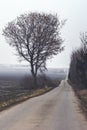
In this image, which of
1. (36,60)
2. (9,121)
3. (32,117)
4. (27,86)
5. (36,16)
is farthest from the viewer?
(27,86)

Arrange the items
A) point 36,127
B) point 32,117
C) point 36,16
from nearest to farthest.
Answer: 1. point 36,127
2. point 32,117
3. point 36,16

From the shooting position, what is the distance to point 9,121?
20.1 metres

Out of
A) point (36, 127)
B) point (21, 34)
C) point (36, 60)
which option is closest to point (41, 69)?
point (36, 60)

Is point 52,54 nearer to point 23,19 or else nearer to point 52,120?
point 23,19

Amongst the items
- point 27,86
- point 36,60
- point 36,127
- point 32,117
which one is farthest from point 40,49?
point 36,127

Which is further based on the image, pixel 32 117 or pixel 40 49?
pixel 40 49

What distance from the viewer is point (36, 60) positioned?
217 ft

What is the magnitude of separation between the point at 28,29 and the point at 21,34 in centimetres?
189

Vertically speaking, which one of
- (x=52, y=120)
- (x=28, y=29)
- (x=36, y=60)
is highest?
(x=28, y=29)

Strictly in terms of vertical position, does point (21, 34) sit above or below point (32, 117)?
above

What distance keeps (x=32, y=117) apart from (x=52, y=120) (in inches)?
68.6

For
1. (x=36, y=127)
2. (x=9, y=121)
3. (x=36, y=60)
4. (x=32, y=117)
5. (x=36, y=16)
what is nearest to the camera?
(x=36, y=127)

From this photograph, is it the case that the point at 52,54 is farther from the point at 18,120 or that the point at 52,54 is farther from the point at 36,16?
the point at 18,120

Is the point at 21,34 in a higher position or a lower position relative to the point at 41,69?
higher
